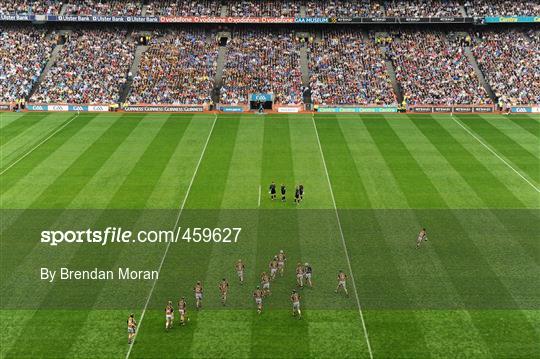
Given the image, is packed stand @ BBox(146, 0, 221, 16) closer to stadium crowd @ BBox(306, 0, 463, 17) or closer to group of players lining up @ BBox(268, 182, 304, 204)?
stadium crowd @ BBox(306, 0, 463, 17)

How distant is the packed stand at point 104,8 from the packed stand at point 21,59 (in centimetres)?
499

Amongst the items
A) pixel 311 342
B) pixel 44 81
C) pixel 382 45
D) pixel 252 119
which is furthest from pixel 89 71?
pixel 311 342

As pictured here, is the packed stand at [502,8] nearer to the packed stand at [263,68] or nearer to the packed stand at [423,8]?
the packed stand at [423,8]

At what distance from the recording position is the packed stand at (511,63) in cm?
6250

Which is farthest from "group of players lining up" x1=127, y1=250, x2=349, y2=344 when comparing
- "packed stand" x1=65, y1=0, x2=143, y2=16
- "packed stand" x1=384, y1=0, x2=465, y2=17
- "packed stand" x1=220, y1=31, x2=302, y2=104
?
"packed stand" x1=65, y1=0, x2=143, y2=16

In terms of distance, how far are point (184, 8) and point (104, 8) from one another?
10558mm

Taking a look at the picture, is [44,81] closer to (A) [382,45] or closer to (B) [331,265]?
(A) [382,45]

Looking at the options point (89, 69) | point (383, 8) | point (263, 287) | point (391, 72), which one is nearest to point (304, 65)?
point (391, 72)

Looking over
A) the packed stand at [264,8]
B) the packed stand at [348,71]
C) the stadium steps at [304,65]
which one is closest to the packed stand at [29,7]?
the packed stand at [264,8]

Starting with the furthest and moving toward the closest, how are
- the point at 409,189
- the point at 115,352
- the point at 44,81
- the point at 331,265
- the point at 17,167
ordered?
the point at 44,81, the point at 17,167, the point at 409,189, the point at 331,265, the point at 115,352

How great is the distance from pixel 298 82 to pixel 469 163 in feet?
90.3

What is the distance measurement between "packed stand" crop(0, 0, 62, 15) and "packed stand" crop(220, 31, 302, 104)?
24146mm

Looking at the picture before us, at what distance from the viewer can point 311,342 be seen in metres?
21.8

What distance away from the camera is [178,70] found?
66.8m
